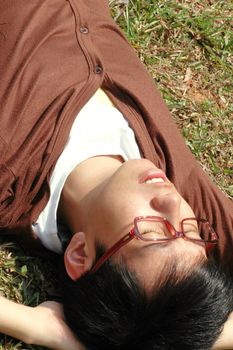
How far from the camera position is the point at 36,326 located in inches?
127

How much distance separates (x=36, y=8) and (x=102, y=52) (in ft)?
1.32

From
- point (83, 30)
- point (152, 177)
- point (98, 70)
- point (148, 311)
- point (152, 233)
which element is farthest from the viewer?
point (83, 30)

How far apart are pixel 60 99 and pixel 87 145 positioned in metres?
0.26

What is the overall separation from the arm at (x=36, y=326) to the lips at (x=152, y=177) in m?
0.73

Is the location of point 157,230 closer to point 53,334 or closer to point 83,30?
point 53,334

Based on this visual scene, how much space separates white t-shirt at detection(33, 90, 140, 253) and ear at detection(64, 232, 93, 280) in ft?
0.44

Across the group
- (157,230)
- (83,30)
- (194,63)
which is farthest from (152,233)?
(194,63)

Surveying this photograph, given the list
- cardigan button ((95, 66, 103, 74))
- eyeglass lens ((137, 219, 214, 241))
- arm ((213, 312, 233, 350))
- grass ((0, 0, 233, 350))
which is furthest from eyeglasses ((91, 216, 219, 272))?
grass ((0, 0, 233, 350))

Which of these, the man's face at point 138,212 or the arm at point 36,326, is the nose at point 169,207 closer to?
the man's face at point 138,212

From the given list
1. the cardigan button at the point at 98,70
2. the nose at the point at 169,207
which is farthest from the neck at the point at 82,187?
the cardigan button at the point at 98,70

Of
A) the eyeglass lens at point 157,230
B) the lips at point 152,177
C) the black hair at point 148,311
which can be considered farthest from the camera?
the lips at point 152,177

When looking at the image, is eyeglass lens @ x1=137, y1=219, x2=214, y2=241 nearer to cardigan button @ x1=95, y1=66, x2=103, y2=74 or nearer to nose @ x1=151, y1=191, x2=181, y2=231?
nose @ x1=151, y1=191, x2=181, y2=231

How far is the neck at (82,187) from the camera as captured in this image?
135 inches

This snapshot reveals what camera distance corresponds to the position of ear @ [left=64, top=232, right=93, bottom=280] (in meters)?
3.35
